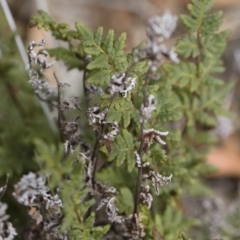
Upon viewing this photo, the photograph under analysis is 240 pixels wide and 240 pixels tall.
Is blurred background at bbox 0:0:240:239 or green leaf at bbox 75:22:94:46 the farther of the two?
blurred background at bbox 0:0:240:239

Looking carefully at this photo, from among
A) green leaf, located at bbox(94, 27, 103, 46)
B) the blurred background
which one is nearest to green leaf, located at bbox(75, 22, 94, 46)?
green leaf, located at bbox(94, 27, 103, 46)

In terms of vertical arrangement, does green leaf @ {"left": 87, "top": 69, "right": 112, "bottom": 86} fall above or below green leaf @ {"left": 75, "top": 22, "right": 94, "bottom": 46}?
below

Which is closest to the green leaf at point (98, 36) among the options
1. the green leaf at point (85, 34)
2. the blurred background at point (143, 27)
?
the green leaf at point (85, 34)

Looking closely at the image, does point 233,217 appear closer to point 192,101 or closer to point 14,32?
point 192,101

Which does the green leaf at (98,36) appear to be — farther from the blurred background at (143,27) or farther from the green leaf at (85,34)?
the blurred background at (143,27)

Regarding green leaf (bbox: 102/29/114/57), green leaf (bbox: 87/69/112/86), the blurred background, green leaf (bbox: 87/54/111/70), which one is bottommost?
green leaf (bbox: 87/69/112/86)

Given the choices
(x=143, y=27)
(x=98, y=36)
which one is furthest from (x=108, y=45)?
(x=143, y=27)

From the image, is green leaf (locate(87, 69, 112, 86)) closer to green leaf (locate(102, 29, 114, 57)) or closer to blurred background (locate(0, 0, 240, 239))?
green leaf (locate(102, 29, 114, 57))

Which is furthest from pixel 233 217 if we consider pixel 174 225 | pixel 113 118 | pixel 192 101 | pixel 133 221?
pixel 113 118

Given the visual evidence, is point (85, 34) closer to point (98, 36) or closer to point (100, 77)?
point (98, 36)
